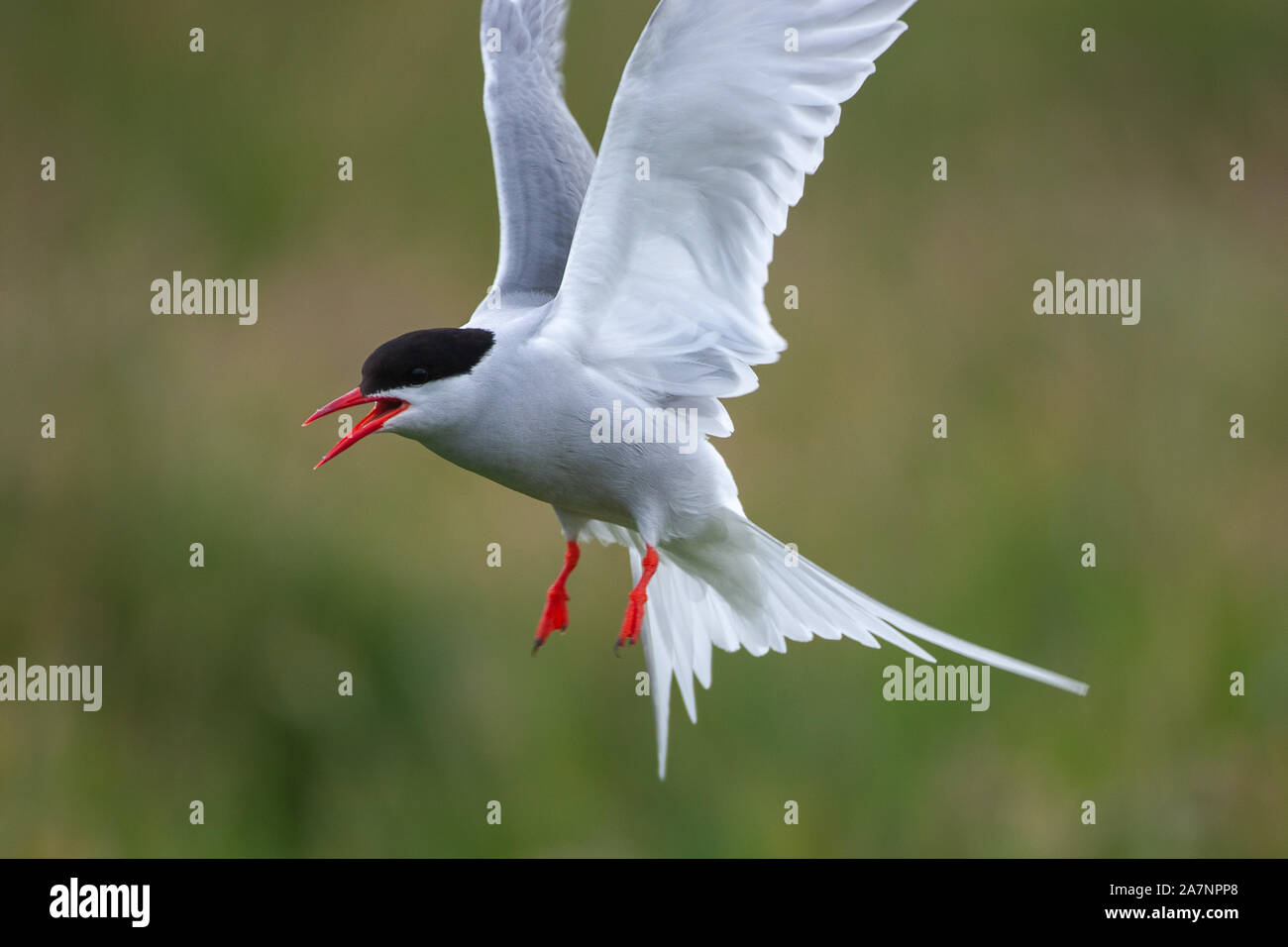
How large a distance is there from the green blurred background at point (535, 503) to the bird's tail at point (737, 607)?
4.77ft

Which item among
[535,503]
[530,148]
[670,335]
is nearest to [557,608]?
[670,335]

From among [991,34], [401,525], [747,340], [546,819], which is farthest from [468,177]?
[747,340]

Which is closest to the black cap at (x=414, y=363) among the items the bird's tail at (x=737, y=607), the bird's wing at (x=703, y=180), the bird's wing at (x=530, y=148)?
the bird's wing at (x=703, y=180)

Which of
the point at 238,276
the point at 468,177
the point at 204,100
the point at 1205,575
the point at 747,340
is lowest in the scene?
the point at 1205,575

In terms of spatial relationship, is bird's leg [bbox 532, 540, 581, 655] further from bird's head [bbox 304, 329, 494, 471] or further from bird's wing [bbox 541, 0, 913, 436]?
bird's head [bbox 304, 329, 494, 471]

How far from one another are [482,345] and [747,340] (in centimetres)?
64

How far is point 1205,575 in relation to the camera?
712 cm

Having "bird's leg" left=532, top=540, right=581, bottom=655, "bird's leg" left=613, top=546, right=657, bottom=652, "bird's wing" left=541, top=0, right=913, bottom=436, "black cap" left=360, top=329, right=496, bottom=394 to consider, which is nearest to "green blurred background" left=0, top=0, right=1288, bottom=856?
"bird's leg" left=532, top=540, right=581, bottom=655

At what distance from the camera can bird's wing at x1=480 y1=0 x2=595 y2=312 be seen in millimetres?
4371

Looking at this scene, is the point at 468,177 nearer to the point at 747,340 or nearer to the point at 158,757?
the point at 158,757

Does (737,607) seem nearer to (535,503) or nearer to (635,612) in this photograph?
(635,612)

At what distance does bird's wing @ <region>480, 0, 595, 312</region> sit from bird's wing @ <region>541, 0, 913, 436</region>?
536 millimetres

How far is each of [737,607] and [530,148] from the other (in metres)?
1.40

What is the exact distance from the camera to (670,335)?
381 cm
